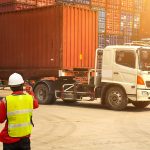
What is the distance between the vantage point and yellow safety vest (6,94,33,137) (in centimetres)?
496

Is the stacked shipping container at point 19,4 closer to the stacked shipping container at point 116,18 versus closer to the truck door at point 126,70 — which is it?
the stacked shipping container at point 116,18

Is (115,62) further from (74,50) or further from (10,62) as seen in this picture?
(10,62)

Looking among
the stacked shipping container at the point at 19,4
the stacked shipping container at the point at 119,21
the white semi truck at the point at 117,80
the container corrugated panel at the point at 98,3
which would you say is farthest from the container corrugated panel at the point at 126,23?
the white semi truck at the point at 117,80

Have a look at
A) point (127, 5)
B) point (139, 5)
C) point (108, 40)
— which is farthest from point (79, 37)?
point (139, 5)

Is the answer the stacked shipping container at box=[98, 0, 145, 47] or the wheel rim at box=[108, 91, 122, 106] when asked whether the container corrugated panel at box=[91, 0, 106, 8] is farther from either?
the wheel rim at box=[108, 91, 122, 106]

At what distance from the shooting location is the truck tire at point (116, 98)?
14.2m

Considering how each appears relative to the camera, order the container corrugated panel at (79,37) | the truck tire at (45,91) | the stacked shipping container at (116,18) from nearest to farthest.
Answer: the truck tire at (45,91) → the container corrugated panel at (79,37) → the stacked shipping container at (116,18)

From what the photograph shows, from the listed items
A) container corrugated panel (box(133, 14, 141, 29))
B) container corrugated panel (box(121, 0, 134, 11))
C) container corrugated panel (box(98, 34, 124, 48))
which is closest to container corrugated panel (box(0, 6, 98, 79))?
container corrugated panel (box(98, 34, 124, 48))

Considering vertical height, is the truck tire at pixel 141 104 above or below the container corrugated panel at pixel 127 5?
below

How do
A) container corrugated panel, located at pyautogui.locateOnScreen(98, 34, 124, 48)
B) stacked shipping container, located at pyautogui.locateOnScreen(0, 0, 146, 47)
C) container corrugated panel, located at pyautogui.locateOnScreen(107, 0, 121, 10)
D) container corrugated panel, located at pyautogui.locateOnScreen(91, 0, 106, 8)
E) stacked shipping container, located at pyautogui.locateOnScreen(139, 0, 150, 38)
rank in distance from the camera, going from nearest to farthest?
container corrugated panel, located at pyautogui.locateOnScreen(98, 34, 124, 48), stacked shipping container, located at pyautogui.locateOnScreen(0, 0, 146, 47), container corrugated panel, located at pyautogui.locateOnScreen(91, 0, 106, 8), container corrugated panel, located at pyautogui.locateOnScreen(107, 0, 121, 10), stacked shipping container, located at pyautogui.locateOnScreen(139, 0, 150, 38)

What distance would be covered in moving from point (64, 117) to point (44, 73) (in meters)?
4.47

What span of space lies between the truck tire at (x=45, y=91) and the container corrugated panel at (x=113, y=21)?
550 inches

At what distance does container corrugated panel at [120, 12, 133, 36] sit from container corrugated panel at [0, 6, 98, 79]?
14.0m

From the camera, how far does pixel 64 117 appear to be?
40.9ft
